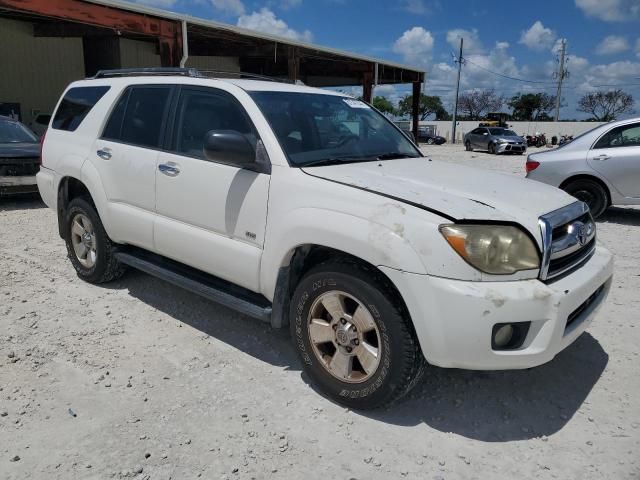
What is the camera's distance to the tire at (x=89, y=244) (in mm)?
4633

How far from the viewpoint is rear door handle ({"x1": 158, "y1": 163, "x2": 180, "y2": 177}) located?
3.71 metres

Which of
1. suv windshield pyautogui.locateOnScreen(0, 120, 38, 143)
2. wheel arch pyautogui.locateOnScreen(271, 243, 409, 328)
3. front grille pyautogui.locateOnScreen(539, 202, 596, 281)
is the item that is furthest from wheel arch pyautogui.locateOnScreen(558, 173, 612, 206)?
suv windshield pyautogui.locateOnScreen(0, 120, 38, 143)

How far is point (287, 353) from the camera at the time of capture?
3666 mm

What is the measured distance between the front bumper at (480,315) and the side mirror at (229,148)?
1.15 metres

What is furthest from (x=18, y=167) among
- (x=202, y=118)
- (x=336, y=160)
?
(x=336, y=160)

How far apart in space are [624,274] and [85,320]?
5.14m

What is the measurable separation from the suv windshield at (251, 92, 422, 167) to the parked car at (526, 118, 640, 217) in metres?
4.85

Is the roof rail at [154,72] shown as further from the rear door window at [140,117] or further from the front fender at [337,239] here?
the front fender at [337,239]

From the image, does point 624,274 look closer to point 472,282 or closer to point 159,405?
point 472,282

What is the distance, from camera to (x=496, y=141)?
28.1m

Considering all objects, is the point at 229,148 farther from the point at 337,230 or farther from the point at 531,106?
the point at 531,106

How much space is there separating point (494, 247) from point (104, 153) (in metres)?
3.31

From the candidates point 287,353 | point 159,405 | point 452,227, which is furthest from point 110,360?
point 452,227

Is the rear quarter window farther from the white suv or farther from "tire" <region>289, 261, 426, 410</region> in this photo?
"tire" <region>289, 261, 426, 410</region>
